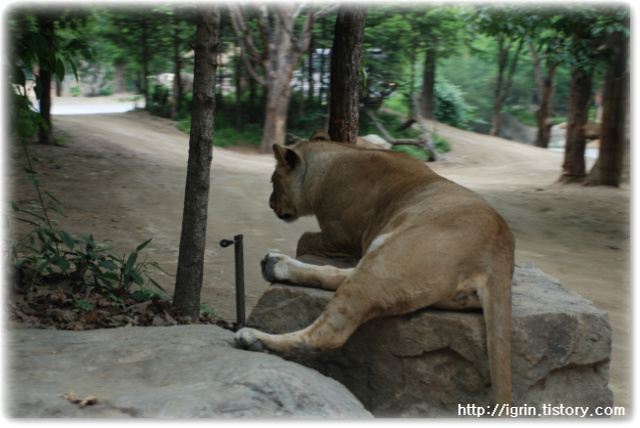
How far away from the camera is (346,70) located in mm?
6324

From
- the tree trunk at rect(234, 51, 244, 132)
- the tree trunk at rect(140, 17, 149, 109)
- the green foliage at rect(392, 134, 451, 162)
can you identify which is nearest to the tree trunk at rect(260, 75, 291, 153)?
the tree trunk at rect(234, 51, 244, 132)

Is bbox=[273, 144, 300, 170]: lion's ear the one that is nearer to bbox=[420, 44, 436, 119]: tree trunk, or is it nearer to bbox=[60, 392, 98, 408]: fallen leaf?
bbox=[60, 392, 98, 408]: fallen leaf

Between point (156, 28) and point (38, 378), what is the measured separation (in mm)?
21416

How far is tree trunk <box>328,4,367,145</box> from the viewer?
632 centimetres

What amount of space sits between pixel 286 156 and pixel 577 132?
1117 cm

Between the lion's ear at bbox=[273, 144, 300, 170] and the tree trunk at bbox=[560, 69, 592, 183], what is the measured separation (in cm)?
1098

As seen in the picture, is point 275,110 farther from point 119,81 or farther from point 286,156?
point 286,156

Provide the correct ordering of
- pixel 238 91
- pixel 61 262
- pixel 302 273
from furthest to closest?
pixel 238 91 < pixel 61 262 < pixel 302 273

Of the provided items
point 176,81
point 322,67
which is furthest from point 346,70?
point 176,81

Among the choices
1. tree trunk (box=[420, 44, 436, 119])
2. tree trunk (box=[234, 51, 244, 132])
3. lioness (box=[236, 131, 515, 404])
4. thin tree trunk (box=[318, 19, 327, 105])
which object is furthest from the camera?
tree trunk (box=[420, 44, 436, 119])

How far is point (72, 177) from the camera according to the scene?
10406 mm

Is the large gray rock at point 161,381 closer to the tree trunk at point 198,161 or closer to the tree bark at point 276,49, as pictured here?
the tree trunk at point 198,161

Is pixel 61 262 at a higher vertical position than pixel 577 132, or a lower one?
lower

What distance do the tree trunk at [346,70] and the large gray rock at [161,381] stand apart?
326cm
